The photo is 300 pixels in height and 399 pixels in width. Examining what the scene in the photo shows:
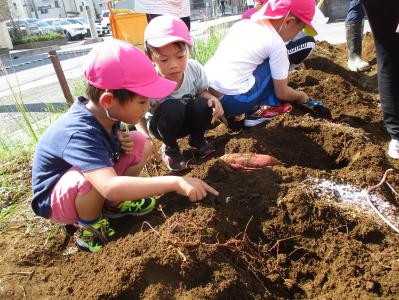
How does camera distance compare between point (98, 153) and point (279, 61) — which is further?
point (279, 61)

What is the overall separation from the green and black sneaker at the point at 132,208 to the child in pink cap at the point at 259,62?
1.19 metres

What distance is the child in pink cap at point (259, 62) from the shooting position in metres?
2.68

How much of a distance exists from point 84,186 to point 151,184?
1.05 feet

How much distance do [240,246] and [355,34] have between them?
3734 millimetres

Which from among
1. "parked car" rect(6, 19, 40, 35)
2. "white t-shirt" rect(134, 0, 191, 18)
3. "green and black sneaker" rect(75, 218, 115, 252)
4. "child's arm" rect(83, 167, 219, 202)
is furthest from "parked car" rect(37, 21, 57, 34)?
"child's arm" rect(83, 167, 219, 202)

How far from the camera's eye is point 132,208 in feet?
6.50

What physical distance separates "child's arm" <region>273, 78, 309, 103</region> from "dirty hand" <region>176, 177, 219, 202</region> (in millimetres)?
1283

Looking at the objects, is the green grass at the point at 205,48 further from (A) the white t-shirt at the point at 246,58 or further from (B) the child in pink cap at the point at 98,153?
(B) the child in pink cap at the point at 98,153

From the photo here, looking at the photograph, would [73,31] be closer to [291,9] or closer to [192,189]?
[291,9]

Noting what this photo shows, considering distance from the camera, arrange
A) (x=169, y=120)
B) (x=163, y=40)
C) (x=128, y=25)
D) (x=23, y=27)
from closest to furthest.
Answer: (x=163, y=40)
(x=169, y=120)
(x=128, y=25)
(x=23, y=27)

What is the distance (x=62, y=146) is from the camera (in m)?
1.67

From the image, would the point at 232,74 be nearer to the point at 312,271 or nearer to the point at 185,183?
the point at 185,183

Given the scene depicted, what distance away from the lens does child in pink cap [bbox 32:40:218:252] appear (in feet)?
5.30

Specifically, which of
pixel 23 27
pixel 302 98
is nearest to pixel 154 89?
pixel 302 98
